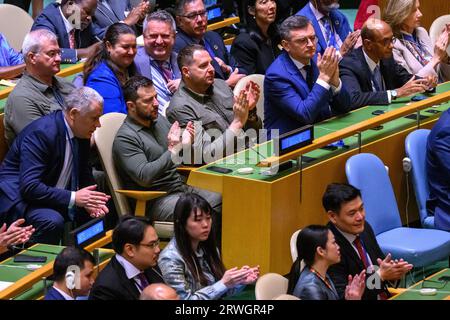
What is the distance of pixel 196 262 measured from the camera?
4793 millimetres

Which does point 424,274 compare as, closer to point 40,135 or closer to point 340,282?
point 340,282

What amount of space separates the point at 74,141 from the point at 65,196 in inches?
10.3

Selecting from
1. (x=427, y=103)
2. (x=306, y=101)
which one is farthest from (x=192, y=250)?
(x=427, y=103)

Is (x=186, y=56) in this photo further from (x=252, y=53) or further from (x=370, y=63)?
(x=252, y=53)

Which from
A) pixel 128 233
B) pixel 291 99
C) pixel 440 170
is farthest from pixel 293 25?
pixel 128 233

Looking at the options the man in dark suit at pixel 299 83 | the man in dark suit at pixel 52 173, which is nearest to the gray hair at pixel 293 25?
the man in dark suit at pixel 299 83

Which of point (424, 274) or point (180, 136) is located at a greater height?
point (180, 136)

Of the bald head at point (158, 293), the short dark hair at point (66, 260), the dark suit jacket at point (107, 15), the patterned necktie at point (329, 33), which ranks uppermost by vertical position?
the dark suit jacket at point (107, 15)

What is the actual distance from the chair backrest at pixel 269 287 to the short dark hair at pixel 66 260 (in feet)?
2.03

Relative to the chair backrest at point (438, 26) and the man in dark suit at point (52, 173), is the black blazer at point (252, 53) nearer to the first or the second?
the chair backrest at point (438, 26)

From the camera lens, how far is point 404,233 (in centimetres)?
555

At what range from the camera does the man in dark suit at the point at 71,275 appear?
14.0 feet

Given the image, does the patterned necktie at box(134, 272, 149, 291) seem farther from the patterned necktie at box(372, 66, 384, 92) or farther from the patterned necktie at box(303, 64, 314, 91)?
the patterned necktie at box(372, 66, 384, 92)
